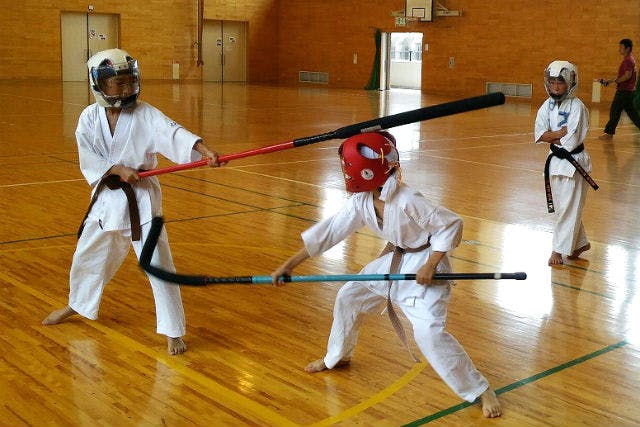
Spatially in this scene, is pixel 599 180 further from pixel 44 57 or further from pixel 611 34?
pixel 44 57

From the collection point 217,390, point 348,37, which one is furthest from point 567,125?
point 348,37

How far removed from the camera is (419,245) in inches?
130

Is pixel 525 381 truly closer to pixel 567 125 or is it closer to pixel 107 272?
pixel 107 272

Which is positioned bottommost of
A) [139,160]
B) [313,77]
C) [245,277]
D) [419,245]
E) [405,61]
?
[245,277]

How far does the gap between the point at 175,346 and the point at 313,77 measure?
2498 centimetres

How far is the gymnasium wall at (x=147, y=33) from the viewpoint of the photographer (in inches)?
948

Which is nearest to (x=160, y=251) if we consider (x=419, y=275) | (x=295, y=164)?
(x=419, y=275)

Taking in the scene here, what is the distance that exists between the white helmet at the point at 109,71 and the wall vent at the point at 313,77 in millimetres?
24177

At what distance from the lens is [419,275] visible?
3125mm

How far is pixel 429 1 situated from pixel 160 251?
70.1ft

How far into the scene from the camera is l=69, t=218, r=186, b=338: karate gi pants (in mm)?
3959

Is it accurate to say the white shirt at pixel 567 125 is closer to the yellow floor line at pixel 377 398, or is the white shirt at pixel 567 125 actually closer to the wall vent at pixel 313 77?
the yellow floor line at pixel 377 398

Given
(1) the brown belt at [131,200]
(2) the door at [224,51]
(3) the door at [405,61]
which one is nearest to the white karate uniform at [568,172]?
(1) the brown belt at [131,200]

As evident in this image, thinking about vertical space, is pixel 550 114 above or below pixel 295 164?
above
